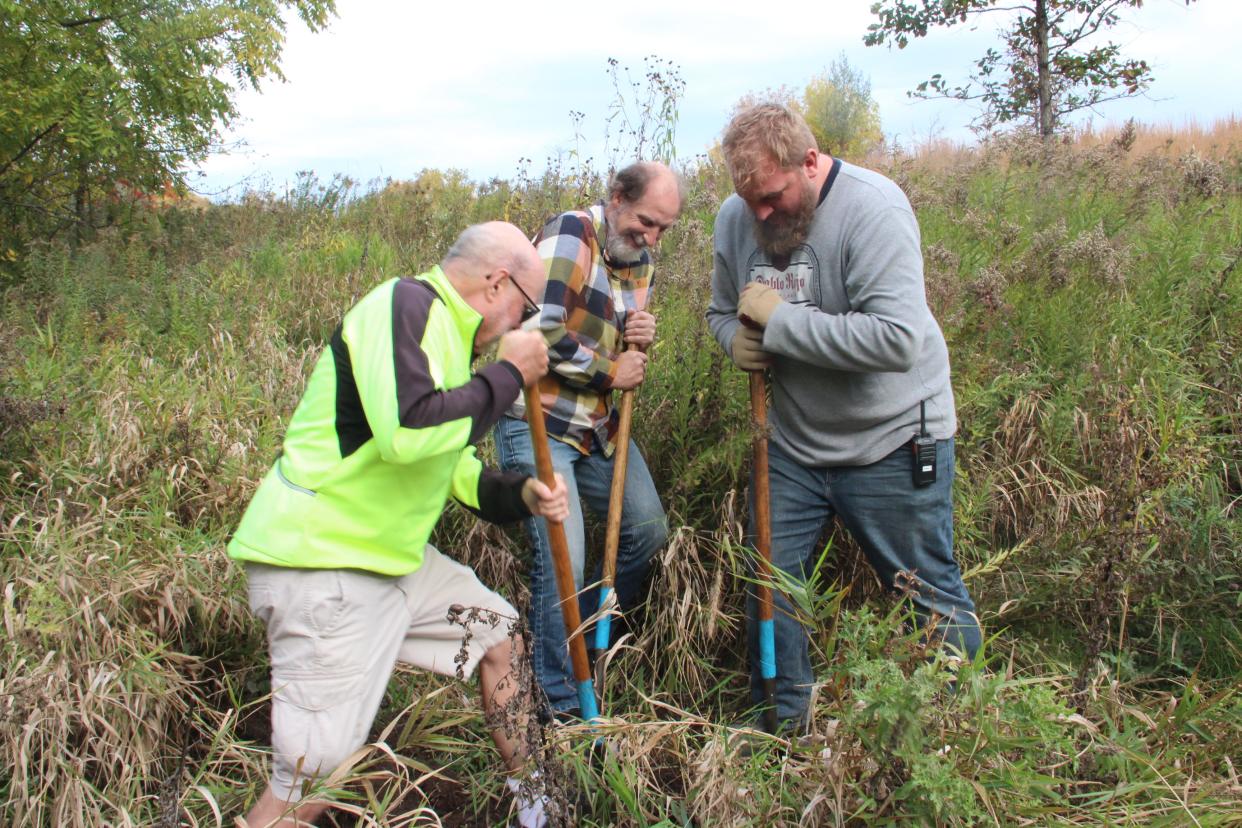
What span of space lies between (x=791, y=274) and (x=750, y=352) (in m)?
0.31

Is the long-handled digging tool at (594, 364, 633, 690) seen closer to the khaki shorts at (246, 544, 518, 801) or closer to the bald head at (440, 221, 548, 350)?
the khaki shorts at (246, 544, 518, 801)

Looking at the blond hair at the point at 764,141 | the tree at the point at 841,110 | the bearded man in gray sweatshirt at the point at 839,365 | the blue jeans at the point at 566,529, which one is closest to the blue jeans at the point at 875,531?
the bearded man in gray sweatshirt at the point at 839,365

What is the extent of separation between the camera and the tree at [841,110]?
2044 cm

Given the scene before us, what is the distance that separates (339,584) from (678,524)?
186 centimetres

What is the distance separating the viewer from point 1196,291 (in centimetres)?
568

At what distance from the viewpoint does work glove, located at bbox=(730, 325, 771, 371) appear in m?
3.38

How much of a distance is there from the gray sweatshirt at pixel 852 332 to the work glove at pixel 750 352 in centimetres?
7

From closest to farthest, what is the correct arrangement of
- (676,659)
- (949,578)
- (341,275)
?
(949,578) → (676,659) → (341,275)

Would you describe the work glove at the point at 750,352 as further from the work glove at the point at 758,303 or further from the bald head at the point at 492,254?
the bald head at the point at 492,254

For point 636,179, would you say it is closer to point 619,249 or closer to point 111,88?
point 619,249

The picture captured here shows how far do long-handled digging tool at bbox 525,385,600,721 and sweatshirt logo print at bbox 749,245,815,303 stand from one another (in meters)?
0.93

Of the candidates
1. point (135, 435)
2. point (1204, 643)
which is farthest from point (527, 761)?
point (1204, 643)

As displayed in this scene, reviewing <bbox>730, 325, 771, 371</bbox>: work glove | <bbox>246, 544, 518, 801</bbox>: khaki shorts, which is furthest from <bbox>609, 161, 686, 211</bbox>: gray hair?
<bbox>246, 544, 518, 801</bbox>: khaki shorts

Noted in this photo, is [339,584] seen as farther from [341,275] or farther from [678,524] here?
[341,275]
